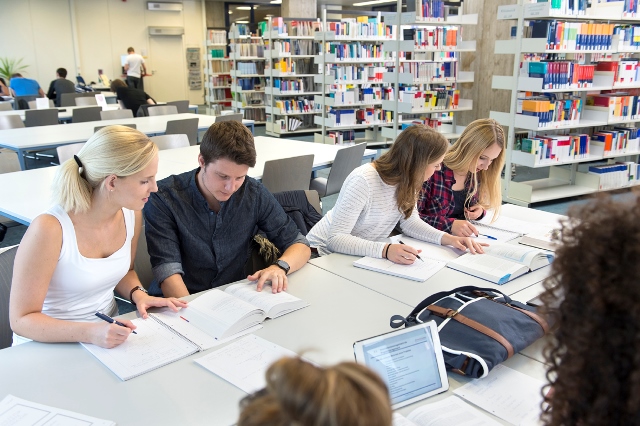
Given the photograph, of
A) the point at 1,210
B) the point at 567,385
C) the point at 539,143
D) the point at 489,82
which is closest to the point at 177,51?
the point at 489,82

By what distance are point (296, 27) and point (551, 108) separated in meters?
5.58

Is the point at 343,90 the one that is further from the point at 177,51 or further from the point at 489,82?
the point at 177,51

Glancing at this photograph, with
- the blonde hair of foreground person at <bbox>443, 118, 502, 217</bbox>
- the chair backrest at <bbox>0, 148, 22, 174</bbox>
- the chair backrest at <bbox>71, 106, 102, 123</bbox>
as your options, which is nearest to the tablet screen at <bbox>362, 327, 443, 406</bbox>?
the blonde hair of foreground person at <bbox>443, 118, 502, 217</bbox>

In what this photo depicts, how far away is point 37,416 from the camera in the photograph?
3.77 ft

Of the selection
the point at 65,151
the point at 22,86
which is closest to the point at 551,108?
the point at 65,151

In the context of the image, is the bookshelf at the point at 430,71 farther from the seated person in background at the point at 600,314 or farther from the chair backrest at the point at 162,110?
the seated person in background at the point at 600,314

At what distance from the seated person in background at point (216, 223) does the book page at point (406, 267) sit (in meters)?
0.25

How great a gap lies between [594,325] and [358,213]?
1.65 metres

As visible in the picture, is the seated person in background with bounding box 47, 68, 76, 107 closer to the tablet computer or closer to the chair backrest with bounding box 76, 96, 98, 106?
the chair backrest with bounding box 76, 96, 98, 106

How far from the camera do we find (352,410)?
43 cm

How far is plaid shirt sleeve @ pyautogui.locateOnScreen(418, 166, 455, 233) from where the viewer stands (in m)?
2.68

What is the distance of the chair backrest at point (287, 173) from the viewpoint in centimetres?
328

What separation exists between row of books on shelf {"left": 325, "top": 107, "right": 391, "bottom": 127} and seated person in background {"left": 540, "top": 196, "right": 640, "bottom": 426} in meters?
7.49

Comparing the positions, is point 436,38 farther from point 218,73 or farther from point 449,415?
point 449,415
